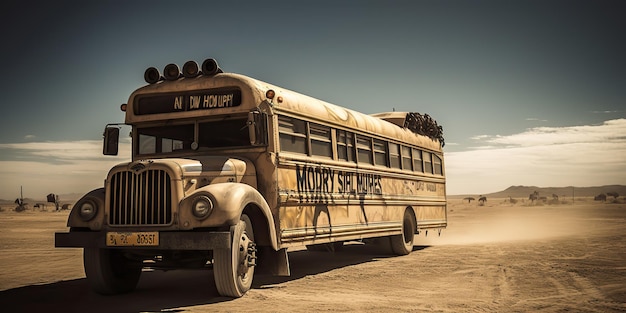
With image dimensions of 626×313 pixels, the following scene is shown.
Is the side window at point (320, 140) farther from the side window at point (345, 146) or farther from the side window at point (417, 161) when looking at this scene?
the side window at point (417, 161)

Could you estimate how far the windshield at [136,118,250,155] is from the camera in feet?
27.0

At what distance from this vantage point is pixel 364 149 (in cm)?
1140

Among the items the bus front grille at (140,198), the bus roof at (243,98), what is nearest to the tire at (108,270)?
the bus front grille at (140,198)

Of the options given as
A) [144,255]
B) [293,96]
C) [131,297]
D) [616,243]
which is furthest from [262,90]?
[616,243]

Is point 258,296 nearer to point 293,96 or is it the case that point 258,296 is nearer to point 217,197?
point 217,197

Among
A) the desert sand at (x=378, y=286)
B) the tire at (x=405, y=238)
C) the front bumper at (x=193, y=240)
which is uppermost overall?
the front bumper at (x=193, y=240)

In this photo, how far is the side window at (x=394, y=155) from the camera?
12.8 metres

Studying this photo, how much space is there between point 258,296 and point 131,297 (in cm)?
165

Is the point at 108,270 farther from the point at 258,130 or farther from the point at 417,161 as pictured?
the point at 417,161

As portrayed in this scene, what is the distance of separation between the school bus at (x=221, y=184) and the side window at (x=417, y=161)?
323cm

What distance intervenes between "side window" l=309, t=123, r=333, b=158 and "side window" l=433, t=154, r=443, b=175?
260 inches

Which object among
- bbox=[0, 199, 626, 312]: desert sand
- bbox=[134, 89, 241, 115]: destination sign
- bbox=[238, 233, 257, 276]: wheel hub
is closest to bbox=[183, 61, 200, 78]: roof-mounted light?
bbox=[134, 89, 241, 115]: destination sign

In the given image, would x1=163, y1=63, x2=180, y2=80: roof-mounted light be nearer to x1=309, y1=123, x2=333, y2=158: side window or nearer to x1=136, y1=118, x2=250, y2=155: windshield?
x1=136, y1=118, x2=250, y2=155: windshield

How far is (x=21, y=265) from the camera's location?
11820 millimetres
